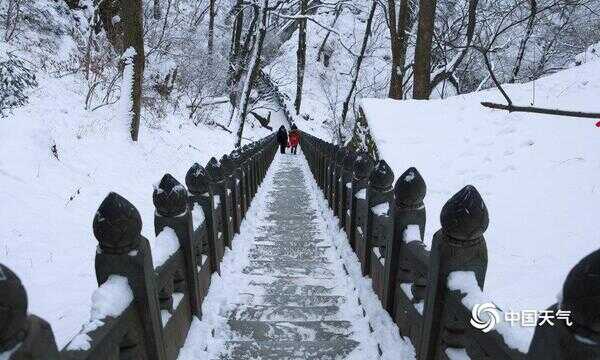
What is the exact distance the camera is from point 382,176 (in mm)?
4453

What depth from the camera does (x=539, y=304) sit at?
12.8 feet

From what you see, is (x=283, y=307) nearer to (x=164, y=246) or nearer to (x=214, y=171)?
(x=164, y=246)

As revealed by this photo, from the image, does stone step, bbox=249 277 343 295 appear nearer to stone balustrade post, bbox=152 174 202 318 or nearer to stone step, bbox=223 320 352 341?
stone step, bbox=223 320 352 341

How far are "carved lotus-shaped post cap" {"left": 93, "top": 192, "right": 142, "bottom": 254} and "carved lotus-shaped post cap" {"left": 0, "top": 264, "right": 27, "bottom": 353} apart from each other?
2.98 ft

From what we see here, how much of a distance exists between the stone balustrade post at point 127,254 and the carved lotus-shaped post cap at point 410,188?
198cm

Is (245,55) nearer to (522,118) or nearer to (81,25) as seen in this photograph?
(81,25)

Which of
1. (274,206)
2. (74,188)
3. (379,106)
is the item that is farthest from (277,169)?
(74,188)

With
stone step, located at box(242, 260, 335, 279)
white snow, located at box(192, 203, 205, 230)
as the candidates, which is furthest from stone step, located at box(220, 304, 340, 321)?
white snow, located at box(192, 203, 205, 230)

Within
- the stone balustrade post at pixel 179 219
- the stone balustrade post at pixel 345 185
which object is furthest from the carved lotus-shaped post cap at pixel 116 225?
the stone balustrade post at pixel 345 185

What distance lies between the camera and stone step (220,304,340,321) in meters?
4.01

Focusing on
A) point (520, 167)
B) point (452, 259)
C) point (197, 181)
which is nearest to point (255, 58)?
point (520, 167)

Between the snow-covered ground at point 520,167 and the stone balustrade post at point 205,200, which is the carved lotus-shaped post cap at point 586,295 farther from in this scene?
the stone balustrade post at point 205,200

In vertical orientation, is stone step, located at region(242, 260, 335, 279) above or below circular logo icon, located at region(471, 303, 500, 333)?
below

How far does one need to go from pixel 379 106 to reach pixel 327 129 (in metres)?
22.6
